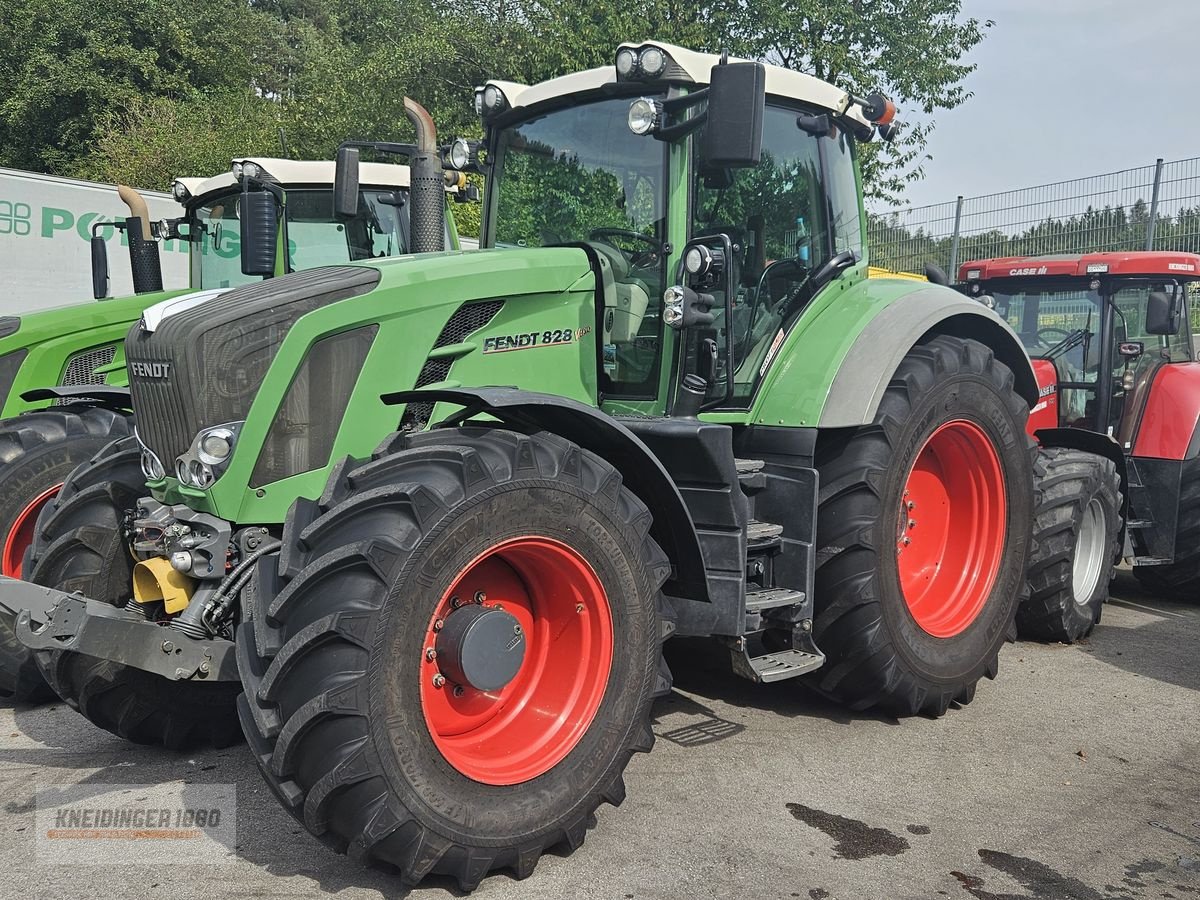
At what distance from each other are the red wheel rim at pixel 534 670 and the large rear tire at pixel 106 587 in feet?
4.43

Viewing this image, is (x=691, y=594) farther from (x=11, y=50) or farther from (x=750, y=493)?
(x=11, y=50)

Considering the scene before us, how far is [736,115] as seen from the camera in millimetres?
3664

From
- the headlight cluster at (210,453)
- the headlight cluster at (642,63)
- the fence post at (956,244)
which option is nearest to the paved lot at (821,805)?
the headlight cluster at (210,453)

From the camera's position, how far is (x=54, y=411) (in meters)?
5.23

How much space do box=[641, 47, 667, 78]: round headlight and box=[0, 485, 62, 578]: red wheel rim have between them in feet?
10.4

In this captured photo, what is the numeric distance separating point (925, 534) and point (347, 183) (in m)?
3.17

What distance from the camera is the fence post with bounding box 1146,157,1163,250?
10.2 m

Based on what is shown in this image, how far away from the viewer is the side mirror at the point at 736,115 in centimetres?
365

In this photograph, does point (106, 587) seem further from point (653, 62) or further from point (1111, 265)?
point (1111, 265)

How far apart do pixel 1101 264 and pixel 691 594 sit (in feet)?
15.9

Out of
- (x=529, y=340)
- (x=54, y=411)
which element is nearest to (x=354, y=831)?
(x=529, y=340)

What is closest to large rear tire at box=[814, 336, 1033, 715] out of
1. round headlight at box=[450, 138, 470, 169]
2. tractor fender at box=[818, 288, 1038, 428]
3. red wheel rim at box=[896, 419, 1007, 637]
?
red wheel rim at box=[896, 419, 1007, 637]

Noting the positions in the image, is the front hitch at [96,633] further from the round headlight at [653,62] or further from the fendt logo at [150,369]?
the round headlight at [653,62]

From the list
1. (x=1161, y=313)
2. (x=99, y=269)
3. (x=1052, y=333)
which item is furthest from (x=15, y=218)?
(x=1161, y=313)
